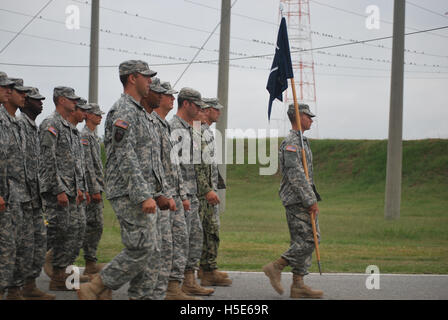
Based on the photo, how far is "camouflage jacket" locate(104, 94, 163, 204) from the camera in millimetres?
6141

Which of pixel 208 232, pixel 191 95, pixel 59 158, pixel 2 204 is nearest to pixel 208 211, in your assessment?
pixel 208 232

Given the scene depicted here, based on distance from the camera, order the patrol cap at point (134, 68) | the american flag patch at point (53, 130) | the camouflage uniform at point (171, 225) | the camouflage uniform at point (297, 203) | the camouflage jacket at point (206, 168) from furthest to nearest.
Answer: the camouflage jacket at point (206, 168) → the american flag patch at point (53, 130) → the camouflage uniform at point (297, 203) → the camouflage uniform at point (171, 225) → the patrol cap at point (134, 68)

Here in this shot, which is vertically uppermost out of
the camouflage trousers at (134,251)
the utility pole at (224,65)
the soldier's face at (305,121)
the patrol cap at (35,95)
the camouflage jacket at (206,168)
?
the utility pole at (224,65)

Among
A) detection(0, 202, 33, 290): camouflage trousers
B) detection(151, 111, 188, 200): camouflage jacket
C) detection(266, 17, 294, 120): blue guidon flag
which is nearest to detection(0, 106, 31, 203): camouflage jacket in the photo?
detection(0, 202, 33, 290): camouflage trousers

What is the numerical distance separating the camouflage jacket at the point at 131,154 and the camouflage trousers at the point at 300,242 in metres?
2.15

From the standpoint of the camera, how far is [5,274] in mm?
6770

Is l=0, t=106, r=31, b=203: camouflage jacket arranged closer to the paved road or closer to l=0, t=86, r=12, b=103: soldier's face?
l=0, t=86, r=12, b=103: soldier's face

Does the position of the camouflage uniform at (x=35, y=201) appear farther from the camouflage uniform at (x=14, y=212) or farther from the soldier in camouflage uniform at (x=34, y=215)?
the camouflage uniform at (x=14, y=212)

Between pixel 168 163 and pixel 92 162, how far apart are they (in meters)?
3.03

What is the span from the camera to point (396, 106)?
19422 mm

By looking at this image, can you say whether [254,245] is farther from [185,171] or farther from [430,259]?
[185,171]

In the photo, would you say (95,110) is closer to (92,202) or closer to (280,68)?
(92,202)

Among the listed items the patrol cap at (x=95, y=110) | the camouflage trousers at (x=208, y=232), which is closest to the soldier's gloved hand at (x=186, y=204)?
the camouflage trousers at (x=208, y=232)

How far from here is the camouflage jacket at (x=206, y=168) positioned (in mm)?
8547
